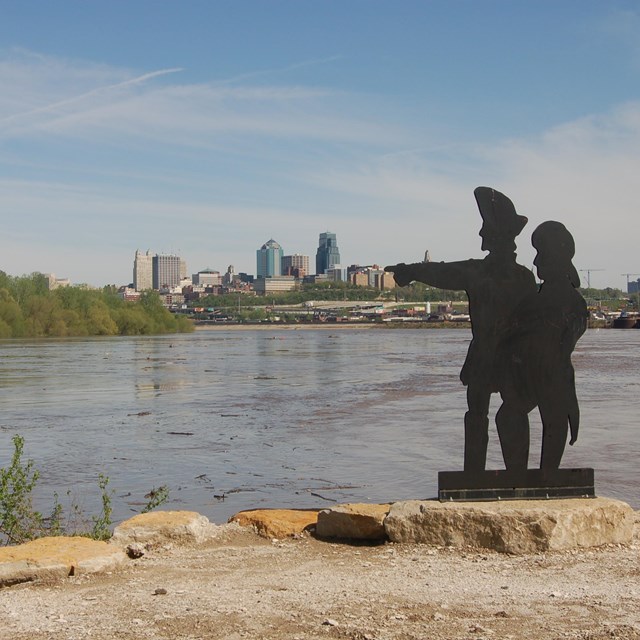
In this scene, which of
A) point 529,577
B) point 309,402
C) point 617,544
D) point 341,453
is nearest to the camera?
point 529,577

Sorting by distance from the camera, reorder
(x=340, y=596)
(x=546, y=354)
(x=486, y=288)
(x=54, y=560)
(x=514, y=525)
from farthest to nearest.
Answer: (x=486, y=288), (x=546, y=354), (x=514, y=525), (x=54, y=560), (x=340, y=596)

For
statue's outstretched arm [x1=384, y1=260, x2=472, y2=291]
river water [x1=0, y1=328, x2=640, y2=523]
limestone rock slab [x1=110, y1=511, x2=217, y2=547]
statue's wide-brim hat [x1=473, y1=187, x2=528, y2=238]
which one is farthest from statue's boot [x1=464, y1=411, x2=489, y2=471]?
river water [x1=0, y1=328, x2=640, y2=523]

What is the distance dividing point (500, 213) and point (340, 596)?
173 inches

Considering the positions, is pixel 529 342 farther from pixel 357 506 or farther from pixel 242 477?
pixel 242 477

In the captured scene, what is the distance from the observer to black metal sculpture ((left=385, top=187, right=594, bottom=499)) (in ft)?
30.3

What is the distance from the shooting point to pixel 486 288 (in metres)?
9.38

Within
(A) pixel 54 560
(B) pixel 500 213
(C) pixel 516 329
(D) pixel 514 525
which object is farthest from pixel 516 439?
(A) pixel 54 560

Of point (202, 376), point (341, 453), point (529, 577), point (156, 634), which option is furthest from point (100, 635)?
point (202, 376)

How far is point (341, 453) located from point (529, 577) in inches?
475

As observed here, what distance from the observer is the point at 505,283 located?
936 centimetres

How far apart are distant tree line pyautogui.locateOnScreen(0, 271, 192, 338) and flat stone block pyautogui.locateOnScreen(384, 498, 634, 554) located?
320 ft

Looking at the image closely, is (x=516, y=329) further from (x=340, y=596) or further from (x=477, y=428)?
(x=340, y=596)

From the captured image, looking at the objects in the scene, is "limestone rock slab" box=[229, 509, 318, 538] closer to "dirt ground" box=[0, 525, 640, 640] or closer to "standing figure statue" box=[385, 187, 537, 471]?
"dirt ground" box=[0, 525, 640, 640]

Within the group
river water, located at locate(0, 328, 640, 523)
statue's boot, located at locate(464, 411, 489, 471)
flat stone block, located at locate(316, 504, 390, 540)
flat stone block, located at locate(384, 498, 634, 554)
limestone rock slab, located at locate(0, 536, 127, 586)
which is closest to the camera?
limestone rock slab, located at locate(0, 536, 127, 586)
